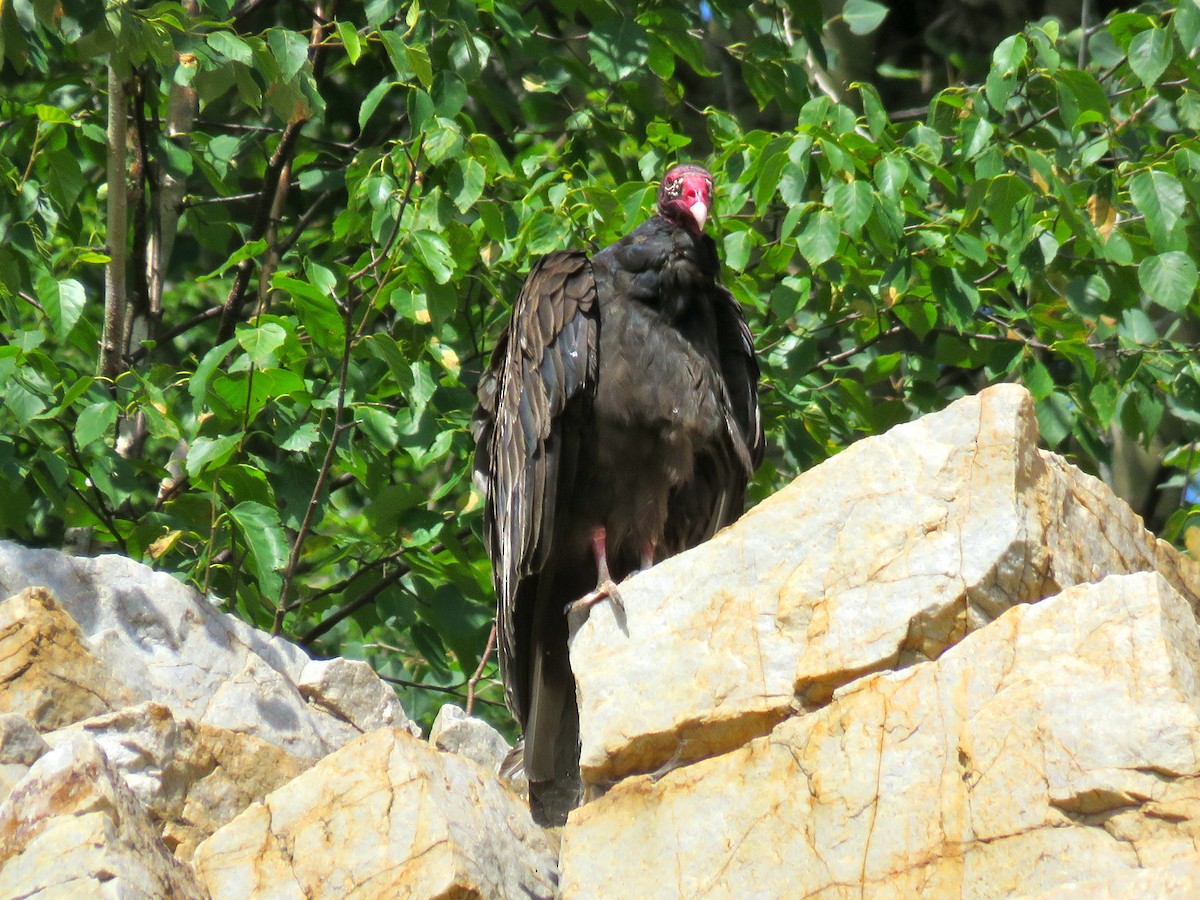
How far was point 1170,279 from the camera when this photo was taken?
4.53 meters

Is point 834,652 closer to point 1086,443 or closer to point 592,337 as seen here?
point 592,337

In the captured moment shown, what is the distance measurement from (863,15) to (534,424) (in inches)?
116

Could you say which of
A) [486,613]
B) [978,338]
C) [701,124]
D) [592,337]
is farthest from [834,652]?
[701,124]

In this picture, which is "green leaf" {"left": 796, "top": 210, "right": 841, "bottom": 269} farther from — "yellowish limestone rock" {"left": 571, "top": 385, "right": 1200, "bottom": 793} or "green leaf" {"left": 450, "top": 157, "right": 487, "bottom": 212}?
"yellowish limestone rock" {"left": 571, "top": 385, "right": 1200, "bottom": 793}

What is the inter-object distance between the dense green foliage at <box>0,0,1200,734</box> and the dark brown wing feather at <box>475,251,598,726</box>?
0.51m

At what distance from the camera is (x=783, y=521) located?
3.29m

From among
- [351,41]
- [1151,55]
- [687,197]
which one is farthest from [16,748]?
[1151,55]

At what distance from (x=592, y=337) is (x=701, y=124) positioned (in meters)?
4.39

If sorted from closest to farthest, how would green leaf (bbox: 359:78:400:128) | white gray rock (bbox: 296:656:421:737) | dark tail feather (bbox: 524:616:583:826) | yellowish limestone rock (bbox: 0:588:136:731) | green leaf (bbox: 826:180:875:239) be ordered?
yellowish limestone rock (bbox: 0:588:136:731), dark tail feather (bbox: 524:616:583:826), white gray rock (bbox: 296:656:421:737), green leaf (bbox: 826:180:875:239), green leaf (bbox: 359:78:400:128)

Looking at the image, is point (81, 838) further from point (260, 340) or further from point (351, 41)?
point (351, 41)

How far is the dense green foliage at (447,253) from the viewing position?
4.59m

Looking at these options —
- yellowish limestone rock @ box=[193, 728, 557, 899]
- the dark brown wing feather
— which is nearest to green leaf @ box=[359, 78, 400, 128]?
the dark brown wing feather

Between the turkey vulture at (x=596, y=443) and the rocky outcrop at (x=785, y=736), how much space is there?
0.49 m

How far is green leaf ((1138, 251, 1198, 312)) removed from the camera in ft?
14.6
